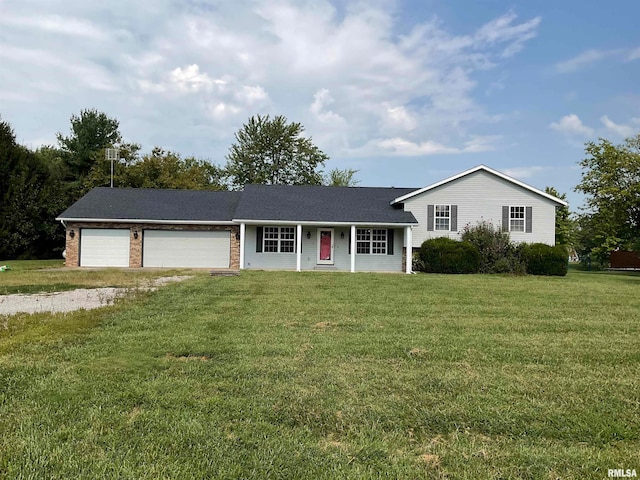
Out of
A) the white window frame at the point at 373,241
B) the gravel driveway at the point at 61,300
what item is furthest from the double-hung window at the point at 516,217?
the gravel driveway at the point at 61,300

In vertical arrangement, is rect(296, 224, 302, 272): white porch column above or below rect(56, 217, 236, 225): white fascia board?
below

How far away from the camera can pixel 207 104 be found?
71.3 feet

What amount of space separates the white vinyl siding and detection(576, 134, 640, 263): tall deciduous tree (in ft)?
36.8

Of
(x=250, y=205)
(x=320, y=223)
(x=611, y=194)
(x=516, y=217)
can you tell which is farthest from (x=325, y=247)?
(x=611, y=194)

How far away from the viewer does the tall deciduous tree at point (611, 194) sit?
96.1 feet

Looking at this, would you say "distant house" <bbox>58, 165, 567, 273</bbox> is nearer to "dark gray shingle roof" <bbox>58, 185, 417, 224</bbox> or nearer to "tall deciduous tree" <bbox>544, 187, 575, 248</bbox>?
"dark gray shingle roof" <bbox>58, 185, 417, 224</bbox>

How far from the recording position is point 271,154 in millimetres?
41406

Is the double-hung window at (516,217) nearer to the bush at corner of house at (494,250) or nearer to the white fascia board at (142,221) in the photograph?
the bush at corner of house at (494,250)

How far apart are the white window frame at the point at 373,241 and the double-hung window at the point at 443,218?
2.41m

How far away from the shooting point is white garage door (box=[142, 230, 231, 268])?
2000 cm

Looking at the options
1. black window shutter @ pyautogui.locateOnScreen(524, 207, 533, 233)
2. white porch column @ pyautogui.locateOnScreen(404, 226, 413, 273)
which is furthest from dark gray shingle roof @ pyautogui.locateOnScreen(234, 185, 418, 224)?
black window shutter @ pyautogui.locateOnScreen(524, 207, 533, 233)

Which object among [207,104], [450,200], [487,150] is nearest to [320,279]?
[450,200]

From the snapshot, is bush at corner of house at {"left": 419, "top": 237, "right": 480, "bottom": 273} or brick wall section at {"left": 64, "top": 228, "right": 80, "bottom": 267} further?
brick wall section at {"left": 64, "top": 228, "right": 80, "bottom": 267}

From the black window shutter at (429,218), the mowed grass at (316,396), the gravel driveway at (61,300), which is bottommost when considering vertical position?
the mowed grass at (316,396)
